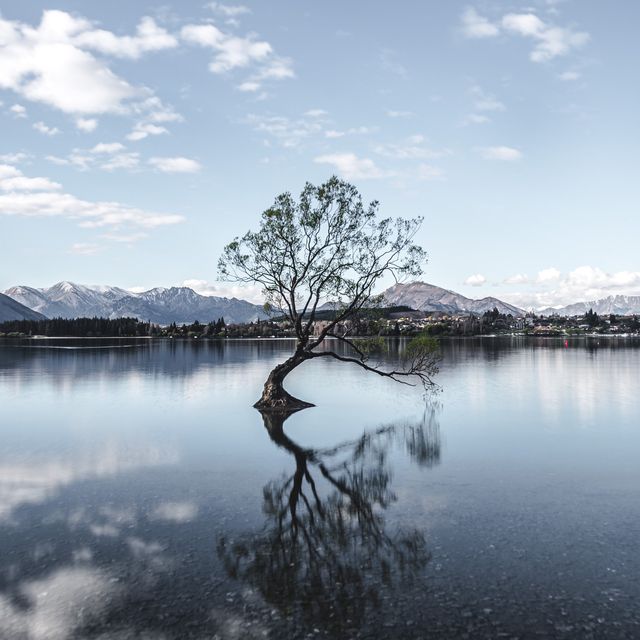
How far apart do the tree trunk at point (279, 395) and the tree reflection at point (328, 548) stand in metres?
21.8

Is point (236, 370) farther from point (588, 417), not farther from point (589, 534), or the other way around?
point (589, 534)

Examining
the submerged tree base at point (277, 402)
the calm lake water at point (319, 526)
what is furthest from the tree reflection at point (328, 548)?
the submerged tree base at point (277, 402)

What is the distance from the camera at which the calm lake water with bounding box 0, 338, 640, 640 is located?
47.9ft

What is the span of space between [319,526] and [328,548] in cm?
245

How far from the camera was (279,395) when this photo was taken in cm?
5438

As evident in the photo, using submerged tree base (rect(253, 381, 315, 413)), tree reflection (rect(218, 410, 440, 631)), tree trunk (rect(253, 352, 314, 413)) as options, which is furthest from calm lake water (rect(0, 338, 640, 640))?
tree trunk (rect(253, 352, 314, 413))

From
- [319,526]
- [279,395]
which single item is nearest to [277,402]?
[279,395]

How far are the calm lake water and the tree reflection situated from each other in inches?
3.3

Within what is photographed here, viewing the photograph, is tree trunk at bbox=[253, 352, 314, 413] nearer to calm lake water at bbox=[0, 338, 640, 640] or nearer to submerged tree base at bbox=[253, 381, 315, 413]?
submerged tree base at bbox=[253, 381, 315, 413]

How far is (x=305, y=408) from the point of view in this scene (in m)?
54.3

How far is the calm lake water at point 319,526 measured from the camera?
14609 mm

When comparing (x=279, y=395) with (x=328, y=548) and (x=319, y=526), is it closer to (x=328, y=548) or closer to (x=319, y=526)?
(x=319, y=526)

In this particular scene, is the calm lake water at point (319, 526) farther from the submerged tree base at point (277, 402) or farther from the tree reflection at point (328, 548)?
the submerged tree base at point (277, 402)

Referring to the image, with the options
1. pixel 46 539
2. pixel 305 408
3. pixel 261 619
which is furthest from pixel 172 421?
pixel 261 619
